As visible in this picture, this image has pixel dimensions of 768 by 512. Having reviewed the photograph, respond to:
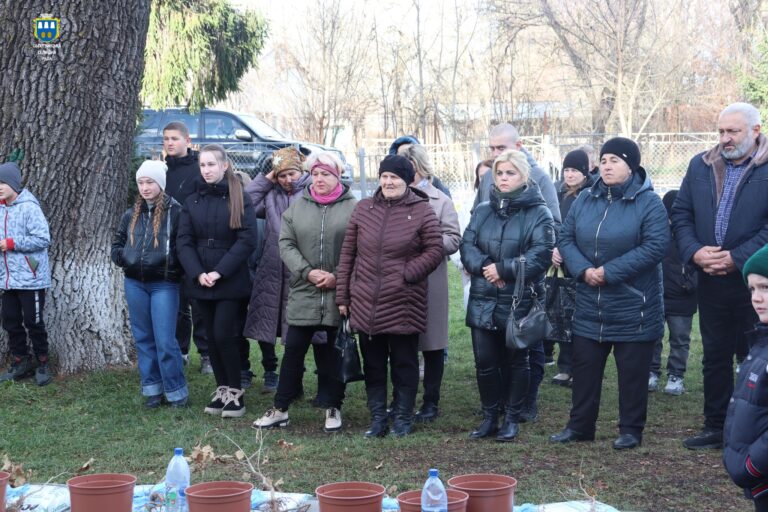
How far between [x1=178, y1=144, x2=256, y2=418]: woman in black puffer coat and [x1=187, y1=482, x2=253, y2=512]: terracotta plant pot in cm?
282

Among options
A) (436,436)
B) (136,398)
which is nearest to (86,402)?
(136,398)

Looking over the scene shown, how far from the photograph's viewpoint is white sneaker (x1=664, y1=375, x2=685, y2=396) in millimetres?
7410

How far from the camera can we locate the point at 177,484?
4.13 metres

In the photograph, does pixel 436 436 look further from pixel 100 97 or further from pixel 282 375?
pixel 100 97

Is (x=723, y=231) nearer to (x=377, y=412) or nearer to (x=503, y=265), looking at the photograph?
(x=503, y=265)

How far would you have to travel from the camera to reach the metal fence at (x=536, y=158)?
1753 centimetres

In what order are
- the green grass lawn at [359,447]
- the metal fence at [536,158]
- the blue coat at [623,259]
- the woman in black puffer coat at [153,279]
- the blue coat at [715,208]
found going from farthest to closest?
the metal fence at [536,158] < the woman in black puffer coat at [153,279] < the blue coat at [623,259] < the blue coat at [715,208] < the green grass lawn at [359,447]

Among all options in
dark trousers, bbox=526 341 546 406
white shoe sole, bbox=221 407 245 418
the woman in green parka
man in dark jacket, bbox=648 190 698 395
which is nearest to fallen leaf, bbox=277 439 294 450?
the woman in green parka

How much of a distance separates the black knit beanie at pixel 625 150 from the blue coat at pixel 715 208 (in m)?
0.40

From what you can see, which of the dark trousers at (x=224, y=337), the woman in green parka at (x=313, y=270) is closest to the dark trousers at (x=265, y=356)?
the dark trousers at (x=224, y=337)

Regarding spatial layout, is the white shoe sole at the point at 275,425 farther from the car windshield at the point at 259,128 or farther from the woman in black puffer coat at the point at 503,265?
the car windshield at the point at 259,128

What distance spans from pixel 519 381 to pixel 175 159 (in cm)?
357

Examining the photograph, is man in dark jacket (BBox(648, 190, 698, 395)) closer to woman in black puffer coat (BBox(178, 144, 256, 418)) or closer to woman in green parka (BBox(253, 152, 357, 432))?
woman in green parka (BBox(253, 152, 357, 432))

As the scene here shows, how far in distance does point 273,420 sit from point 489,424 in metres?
1.43
